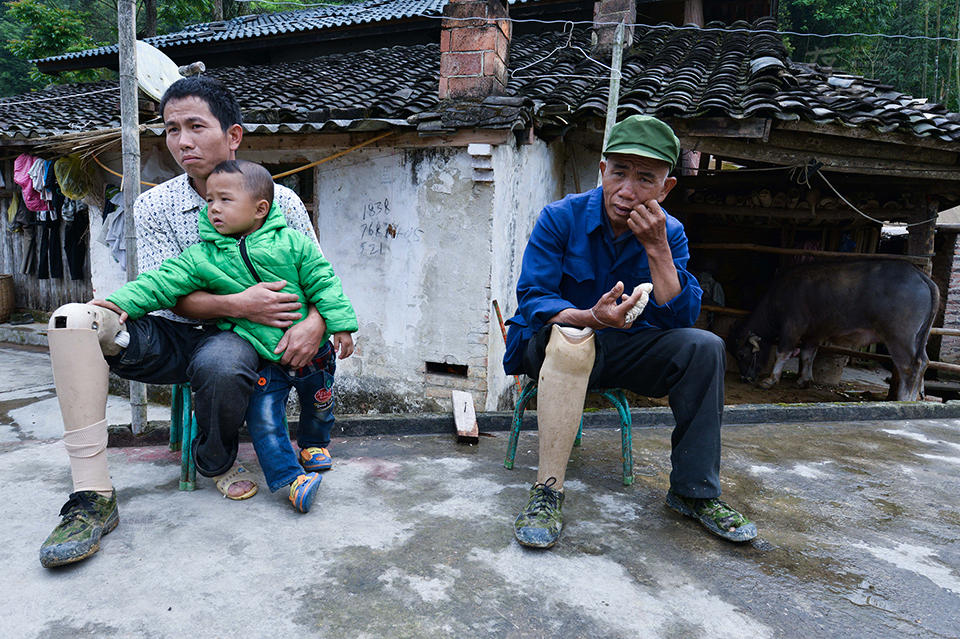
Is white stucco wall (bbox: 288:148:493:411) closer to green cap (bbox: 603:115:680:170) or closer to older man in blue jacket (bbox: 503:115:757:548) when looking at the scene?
older man in blue jacket (bbox: 503:115:757:548)

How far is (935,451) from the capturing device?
10.6 feet

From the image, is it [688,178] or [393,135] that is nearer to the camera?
[393,135]

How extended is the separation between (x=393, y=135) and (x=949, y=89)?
2181 cm

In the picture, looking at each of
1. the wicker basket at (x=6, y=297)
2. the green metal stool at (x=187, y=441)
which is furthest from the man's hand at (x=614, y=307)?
the wicker basket at (x=6, y=297)

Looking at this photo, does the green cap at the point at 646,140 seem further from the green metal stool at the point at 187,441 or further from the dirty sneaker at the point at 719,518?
the green metal stool at the point at 187,441

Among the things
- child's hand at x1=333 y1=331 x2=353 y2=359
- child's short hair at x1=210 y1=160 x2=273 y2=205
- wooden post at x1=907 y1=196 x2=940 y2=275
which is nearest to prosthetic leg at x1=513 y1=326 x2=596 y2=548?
child's hand at x1=333 y1=331 x2=353 y2=359

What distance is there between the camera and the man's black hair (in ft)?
7.87

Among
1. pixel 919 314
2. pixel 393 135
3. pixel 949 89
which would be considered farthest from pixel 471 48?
pixel 949 89

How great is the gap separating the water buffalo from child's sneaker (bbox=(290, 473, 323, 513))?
8.35 meters

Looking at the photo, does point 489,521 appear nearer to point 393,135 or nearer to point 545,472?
point 545,472

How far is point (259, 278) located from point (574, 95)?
4.57 m

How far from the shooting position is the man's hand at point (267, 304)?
2.23 meters

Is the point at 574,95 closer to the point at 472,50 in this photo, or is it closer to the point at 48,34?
the point at 472,50

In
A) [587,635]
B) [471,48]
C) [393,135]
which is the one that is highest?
[471,48]
